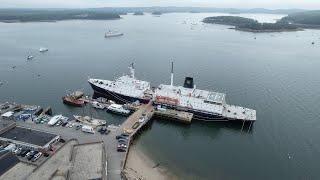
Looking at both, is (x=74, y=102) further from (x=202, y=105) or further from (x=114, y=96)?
(x=202, y=105)

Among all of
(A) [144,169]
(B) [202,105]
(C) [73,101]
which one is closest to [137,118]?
(B) [202,105]

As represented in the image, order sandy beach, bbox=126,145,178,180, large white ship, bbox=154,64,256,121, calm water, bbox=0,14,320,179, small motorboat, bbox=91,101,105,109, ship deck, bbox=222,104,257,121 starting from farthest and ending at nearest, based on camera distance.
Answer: small motorboat, bbox=91,101,105,109 → large white ship, bbox=154,64,256,121 → ship deck, bbox=222,104,257,121 → calm water, bbox=0,14,320,179 → sandy beach, bbox=126,145,178,180

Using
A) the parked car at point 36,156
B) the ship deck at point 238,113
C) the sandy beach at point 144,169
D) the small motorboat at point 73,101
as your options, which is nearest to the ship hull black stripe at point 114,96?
the small motorboat at point 73,101

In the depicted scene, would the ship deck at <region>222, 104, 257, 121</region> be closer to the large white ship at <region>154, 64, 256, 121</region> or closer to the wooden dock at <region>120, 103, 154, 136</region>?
the large white ship at <region>154, 64, 256, 121</region>

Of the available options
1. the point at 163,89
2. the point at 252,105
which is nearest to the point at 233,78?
the point at 252,105

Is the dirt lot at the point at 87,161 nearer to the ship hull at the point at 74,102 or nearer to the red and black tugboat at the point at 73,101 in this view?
the ship hull at the point at 74,102

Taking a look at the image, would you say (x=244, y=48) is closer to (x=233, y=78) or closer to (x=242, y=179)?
(x=233, y=78)

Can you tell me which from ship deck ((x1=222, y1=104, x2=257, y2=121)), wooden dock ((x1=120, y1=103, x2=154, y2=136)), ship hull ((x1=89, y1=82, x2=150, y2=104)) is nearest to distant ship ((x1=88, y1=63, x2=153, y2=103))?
ship hull ((x1=89, y1=82, x2=150, y2=104))
